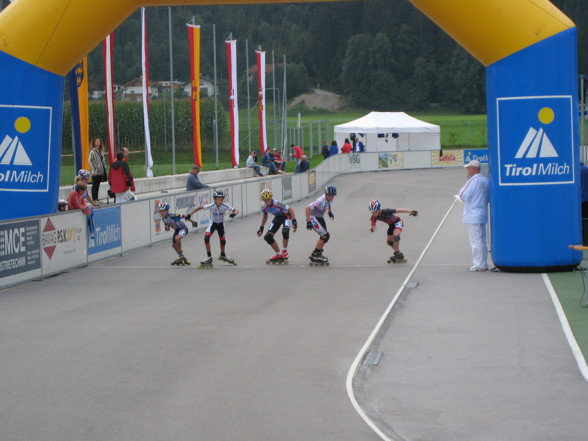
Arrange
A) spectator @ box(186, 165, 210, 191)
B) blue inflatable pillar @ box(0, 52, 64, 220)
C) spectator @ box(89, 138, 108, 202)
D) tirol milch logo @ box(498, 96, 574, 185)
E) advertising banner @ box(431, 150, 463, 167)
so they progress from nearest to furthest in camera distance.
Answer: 1. tirol milch logo @ box(498, 96, 574, 185)
2. blue inflatable pillar @ box(0, 52, 64, 220)
3. spectator @ box(89, 138, 108, 202)
4. spectator @ box(186, 165, 210, 191)
5. advertising banner @ box(431, 150, 463, 167)

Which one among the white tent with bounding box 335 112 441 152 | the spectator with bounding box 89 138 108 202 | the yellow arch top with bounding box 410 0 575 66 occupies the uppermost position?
the white tent with bounding box 335 112 441 152

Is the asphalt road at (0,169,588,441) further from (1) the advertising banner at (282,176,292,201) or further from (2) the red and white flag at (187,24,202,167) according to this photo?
(2) the red and white flag at (187,24,202,167)

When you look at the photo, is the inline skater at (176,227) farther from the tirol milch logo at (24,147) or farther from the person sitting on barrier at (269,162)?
the person sitting on barrier at (269,162)

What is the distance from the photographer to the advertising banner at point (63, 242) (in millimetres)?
17469

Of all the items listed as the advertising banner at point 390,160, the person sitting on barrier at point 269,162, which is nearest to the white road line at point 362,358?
the person sitting on barrier at point 269,162

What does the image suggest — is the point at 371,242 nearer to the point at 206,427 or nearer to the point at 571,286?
the point at 571,286

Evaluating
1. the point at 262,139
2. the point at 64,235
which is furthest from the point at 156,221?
the point at 262,139

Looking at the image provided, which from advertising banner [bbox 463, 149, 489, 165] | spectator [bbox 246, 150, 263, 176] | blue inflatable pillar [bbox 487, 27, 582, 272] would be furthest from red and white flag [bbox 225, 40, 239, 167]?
blue inflatable pillar [bbox 487, 27, 582, 272]

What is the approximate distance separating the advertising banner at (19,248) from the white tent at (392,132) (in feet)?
137

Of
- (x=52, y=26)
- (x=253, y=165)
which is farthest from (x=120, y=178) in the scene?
(x=253, y=165)

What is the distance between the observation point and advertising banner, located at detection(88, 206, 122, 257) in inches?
775

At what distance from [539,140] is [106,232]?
9.72 metres

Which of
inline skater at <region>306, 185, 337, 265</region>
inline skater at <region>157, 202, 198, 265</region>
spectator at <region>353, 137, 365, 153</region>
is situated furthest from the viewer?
spectator at <region>353, 137, 365, 153</region>

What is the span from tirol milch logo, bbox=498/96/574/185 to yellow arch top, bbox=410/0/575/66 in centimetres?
98
